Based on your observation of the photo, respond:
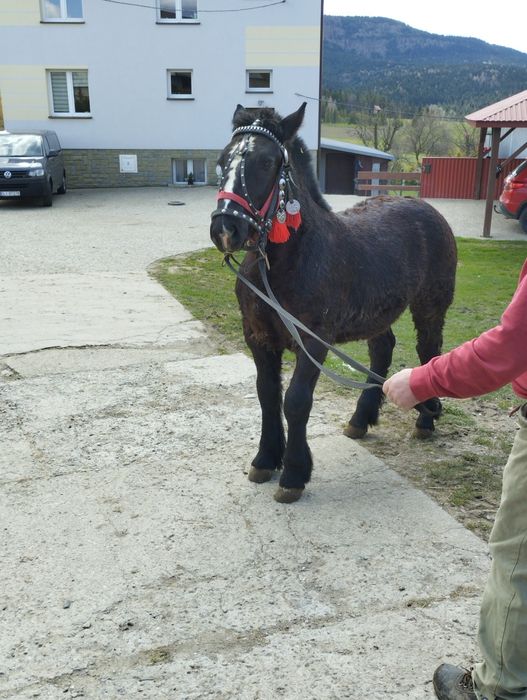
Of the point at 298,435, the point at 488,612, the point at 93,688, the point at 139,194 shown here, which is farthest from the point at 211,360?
the point at 139,194

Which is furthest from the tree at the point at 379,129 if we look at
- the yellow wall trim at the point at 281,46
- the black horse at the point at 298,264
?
the black horse at the point at 298,264

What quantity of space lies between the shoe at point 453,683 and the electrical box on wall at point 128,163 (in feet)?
76.9

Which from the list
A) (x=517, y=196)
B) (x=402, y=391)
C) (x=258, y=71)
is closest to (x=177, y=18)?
(x=258, y=71)

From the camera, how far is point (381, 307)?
455cm

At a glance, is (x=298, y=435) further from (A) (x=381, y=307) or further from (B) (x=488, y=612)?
(B) (x=488, y=612)

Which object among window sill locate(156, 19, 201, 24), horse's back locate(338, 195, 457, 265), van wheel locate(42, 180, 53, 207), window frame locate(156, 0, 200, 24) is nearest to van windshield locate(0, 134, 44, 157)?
van wheel locate(42, 180, 53, 207)

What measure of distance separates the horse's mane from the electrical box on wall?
832 inches

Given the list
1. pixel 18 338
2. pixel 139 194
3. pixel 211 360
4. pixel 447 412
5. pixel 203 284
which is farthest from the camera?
pixel 139 194

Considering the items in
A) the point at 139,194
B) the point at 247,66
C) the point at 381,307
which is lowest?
the point at 139,194

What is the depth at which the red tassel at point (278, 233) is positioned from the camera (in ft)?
12.2

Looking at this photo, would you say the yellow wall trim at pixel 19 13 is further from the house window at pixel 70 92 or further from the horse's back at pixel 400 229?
the horse's back at pixel 400 229

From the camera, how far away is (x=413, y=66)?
121000 millimetres

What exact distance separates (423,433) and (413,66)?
129 m

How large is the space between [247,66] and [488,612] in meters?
23.5
